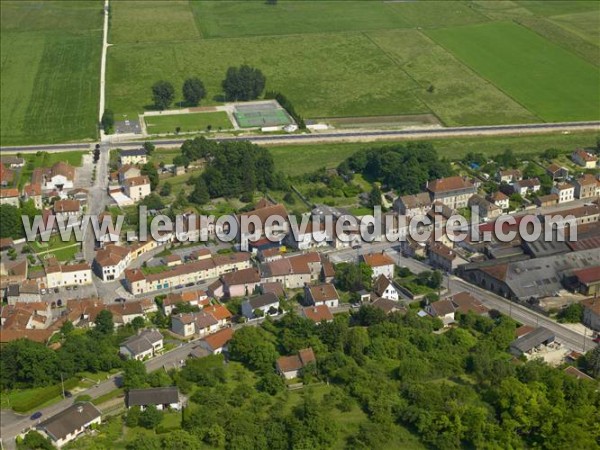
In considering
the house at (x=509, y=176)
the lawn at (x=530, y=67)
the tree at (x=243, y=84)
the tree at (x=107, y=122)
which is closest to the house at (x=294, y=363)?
the house at (x=509, y=176)

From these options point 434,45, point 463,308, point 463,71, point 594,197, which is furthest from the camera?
point 434,45

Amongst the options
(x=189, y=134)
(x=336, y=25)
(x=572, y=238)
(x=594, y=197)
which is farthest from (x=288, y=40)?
(x=572, y=238)

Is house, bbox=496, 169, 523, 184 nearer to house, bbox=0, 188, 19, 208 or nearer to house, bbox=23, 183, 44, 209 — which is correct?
house, bbox=23, 183, 44, 209

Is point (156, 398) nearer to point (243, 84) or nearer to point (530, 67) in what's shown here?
point (243, 84)

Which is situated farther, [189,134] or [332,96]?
[332,96]

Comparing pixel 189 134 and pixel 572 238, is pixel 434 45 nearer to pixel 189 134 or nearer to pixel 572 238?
pixel 189 134

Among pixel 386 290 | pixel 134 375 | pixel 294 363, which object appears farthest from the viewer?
pixel 386 290

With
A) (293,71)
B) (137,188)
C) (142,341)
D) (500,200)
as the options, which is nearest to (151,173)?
(137,188)
